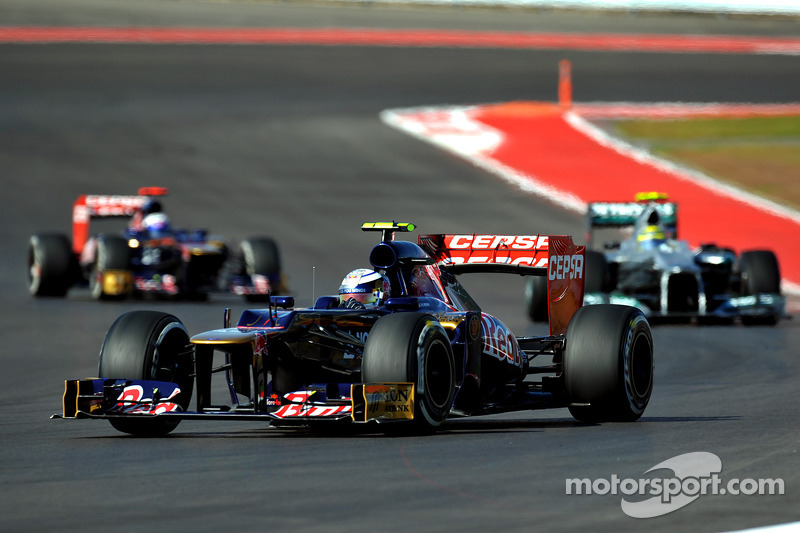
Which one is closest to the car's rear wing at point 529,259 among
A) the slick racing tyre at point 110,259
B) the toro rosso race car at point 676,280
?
the toro rosso race car at point 676,280

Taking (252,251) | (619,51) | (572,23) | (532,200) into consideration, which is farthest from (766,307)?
(572,23)

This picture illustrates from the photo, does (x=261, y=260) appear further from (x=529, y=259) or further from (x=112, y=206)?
(x=529, y=259)

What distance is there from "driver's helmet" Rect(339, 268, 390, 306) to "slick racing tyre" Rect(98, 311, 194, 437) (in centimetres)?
129

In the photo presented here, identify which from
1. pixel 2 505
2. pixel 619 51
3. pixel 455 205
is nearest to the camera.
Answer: pixel 2 505

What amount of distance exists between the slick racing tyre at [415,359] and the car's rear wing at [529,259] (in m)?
2.03

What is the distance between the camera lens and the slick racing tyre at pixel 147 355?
1042cm

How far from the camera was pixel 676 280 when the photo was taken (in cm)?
2173

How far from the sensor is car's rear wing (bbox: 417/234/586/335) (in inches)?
Result: 480

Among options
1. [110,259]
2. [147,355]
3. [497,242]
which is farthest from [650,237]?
[147,355]

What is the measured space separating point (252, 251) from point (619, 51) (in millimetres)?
32511

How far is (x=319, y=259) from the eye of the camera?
2969 centimetres

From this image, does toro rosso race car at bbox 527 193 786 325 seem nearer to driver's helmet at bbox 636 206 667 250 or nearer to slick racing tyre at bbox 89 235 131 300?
driver's helmet at bbox 636 206 667 250

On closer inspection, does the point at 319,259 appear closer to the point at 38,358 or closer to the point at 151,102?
the point at 38,358

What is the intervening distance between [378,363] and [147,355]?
167cm
